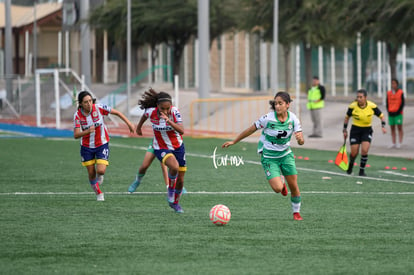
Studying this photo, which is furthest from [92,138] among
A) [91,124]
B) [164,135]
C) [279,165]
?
[279,165]

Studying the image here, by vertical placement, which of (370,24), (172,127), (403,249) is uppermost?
(370,24)

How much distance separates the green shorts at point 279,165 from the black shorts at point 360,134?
701cm

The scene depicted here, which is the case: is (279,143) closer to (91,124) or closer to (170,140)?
(170,140)

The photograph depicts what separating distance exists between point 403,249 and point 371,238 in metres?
0.75

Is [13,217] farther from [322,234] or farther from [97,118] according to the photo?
[322,234]

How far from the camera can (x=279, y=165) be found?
39.9 ft

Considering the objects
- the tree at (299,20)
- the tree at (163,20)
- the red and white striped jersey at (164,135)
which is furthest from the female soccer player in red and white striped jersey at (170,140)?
the tree at (163,20)

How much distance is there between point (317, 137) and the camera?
32.4 meters

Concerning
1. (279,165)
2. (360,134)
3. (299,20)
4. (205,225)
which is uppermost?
(299,20)

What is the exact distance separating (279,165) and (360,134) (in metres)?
7.08

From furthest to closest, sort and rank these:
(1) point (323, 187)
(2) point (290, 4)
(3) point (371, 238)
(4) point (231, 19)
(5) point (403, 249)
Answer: (4) point (231, 19)
(2) point (290, 4)
(1) point (323, 187)
(3) point (371, 238)
(5) point (403, 249)

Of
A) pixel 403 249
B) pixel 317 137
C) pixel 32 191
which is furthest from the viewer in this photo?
pixel 317 137

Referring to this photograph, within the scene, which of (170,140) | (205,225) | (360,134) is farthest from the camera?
(360,134)

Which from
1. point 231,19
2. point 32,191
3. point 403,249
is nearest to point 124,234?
point 403,249
